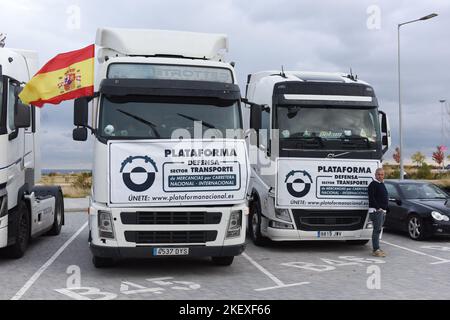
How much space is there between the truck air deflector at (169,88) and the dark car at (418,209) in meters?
6.34

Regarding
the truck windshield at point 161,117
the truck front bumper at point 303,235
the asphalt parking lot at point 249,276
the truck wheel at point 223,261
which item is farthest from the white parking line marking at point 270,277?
the truck windshield at point 161,117

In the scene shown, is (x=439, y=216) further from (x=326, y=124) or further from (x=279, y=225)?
(x=279, y=225)

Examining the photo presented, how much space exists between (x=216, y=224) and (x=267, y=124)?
139 inches

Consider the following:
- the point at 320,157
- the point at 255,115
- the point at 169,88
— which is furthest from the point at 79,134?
the point at 320,157

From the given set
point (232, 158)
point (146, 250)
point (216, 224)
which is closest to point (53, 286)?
point (146, 250)

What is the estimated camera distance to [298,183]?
1087 centimetres

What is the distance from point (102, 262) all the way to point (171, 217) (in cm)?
166

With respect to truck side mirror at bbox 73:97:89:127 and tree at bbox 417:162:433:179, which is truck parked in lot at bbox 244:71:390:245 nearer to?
truck side mirror at bbox 73:97:89:127

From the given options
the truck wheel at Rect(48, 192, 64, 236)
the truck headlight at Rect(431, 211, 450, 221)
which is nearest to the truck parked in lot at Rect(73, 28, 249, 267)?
the truck wheel at Rect(48, 192, 64, 236)

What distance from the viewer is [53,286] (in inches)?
310

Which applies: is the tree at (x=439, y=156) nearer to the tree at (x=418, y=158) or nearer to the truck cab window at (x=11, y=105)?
the tree at (x=418, y=158)

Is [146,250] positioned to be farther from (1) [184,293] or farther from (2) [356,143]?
(2) [356,143]

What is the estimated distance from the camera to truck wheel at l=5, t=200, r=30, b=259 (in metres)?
9.77

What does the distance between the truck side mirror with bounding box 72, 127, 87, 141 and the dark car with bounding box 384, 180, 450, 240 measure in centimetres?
801
